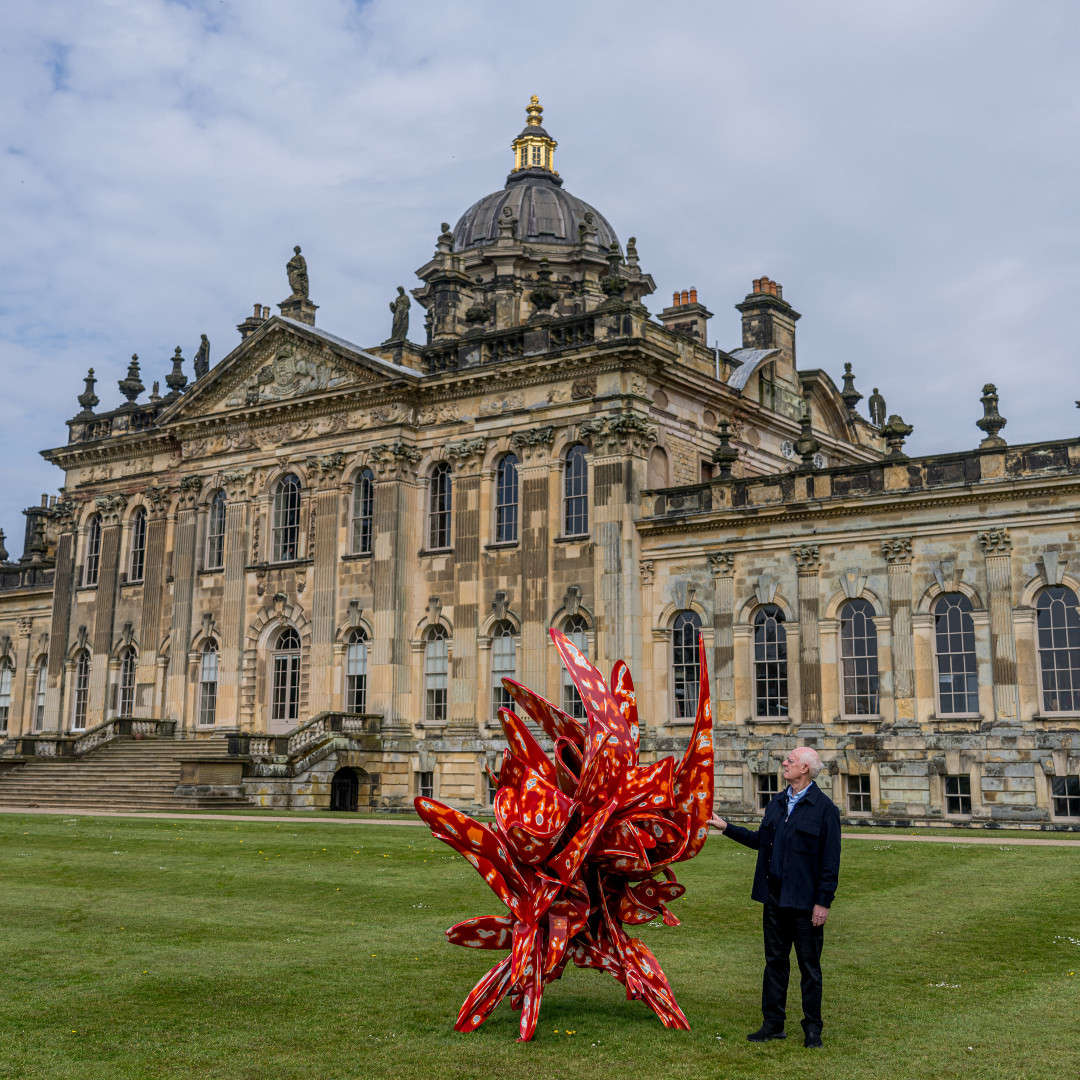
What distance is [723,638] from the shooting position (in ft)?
107

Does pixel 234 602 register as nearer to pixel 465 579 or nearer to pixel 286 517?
pixel 286 517

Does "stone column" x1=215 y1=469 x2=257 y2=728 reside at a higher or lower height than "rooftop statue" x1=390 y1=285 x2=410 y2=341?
lower

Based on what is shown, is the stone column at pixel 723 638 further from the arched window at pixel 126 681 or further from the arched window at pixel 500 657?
the arched window at pixel 126 681

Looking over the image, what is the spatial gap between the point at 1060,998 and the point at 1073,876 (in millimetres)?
7496

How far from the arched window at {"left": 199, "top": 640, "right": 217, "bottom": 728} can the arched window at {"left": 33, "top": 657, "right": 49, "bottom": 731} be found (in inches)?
410

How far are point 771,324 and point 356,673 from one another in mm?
16618

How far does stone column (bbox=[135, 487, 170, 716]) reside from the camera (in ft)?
141

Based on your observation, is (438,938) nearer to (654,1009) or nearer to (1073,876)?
(654,1009)

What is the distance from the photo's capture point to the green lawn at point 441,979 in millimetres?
8273

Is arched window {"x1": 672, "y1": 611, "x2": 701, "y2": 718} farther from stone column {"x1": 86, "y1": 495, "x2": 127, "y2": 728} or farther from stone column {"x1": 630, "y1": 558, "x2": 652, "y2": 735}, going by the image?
stone column {"x1": 86, "y1": 495, "x2": 127, "y2": 728}

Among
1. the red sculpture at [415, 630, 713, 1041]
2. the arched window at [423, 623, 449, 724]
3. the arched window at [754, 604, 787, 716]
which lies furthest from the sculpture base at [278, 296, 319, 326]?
the red sculpture at [415, 630, 713, 1041]

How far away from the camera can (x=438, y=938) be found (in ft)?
Answer: 42.0

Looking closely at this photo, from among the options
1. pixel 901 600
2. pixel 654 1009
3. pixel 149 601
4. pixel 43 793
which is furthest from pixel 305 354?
pixel 654 1009

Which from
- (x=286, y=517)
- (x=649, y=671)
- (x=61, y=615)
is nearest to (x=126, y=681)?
(x=61, y=615)
